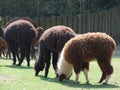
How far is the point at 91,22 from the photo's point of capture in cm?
3191

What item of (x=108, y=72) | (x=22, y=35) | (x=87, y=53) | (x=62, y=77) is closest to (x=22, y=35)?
(x=22, y=35)

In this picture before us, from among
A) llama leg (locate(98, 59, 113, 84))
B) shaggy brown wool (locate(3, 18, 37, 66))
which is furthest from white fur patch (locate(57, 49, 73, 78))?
shaggy brown wool (locate(3, 18, 37, 66))

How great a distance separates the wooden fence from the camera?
30.4 m

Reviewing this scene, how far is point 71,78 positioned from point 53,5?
17.4 metres

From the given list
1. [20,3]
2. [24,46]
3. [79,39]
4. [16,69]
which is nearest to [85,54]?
[79,39]

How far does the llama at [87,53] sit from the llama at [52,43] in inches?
26.0

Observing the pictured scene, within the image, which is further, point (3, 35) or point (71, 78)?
point (3, 35)

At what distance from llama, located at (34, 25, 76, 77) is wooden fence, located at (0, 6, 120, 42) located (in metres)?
14.7

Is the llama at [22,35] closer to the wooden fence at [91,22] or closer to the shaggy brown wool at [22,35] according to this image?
the shaggy brown wool at [22,35]

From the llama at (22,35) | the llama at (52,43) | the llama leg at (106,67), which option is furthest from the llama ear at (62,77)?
the llama at (22,35)

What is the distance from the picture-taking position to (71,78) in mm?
15031

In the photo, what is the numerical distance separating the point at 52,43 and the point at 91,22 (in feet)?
57.2

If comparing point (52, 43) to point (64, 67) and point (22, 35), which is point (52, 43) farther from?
point (22, 35)

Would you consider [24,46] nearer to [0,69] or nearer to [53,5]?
[0,69]
